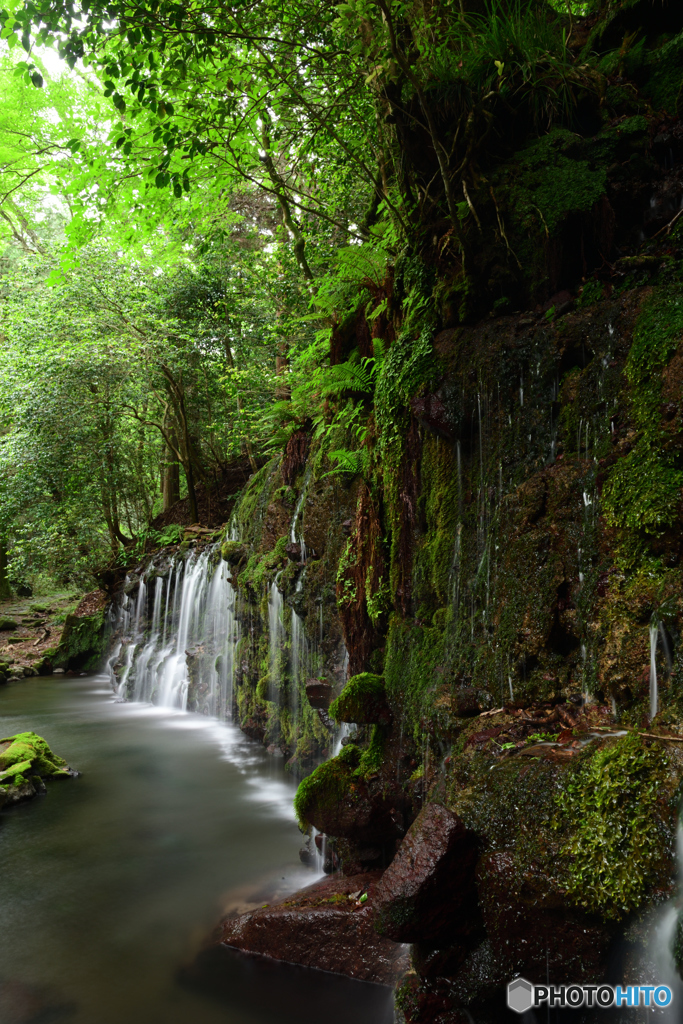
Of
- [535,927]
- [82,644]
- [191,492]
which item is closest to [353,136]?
[535,927]

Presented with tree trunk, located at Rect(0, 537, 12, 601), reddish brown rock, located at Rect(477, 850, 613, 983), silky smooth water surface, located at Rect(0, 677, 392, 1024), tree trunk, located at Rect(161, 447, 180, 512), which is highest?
tree trunk, located at Rect(161, 447, 180, 512)

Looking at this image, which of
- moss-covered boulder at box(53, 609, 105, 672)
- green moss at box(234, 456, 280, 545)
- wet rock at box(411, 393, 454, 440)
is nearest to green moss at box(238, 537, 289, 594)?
green moss at box(234, 456, 280, 545)

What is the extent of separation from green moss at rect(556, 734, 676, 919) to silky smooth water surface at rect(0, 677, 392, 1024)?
2.15m

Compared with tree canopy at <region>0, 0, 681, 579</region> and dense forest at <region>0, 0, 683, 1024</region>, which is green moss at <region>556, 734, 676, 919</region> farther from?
tree canopy at <region>0, 0, 681, 579</region>

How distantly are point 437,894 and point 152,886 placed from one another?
162 inches

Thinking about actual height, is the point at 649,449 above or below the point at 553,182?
below

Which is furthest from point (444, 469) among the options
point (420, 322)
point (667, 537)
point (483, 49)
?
point (483, 49)

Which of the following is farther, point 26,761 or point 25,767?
point 26,761

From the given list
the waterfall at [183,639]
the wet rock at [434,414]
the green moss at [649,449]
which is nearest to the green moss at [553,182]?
the green moss at [649,449]

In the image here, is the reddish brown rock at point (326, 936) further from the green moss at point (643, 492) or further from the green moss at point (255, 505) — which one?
the green moss at point (255, 505)

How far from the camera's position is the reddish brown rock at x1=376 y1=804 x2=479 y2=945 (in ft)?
10.2

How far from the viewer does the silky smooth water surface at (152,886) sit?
165 inches

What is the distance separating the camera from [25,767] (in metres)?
8.55

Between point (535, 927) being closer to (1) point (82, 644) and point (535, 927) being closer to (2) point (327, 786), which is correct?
(2) point (327, 786)
